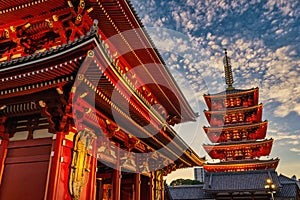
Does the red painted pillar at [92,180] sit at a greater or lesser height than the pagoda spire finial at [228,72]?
lesser

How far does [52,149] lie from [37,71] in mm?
2299

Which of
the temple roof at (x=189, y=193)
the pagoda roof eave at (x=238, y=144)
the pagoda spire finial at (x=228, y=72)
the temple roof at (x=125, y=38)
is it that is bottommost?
the temple roof at (x=189, y=193)

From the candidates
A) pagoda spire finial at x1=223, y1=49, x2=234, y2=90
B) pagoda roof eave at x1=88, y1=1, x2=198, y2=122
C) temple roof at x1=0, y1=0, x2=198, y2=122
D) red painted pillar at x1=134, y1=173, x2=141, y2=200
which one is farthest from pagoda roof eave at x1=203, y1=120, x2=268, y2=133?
red painted pillar at x1=134, y1=173, x2=141, y2=200

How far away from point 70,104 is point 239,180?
25.6m

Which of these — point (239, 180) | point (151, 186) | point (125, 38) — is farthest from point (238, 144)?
point (125, 38)

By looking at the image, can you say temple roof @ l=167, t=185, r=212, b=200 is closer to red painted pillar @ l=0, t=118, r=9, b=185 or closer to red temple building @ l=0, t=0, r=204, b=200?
red temple building @ l=0, t=0, r=204, b=200

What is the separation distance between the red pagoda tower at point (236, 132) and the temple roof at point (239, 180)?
2208mm

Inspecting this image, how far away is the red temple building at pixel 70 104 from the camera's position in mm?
6051

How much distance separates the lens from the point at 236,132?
111 feet

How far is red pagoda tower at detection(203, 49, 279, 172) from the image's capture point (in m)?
31.0

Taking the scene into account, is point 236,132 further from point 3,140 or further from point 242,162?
point 3,140

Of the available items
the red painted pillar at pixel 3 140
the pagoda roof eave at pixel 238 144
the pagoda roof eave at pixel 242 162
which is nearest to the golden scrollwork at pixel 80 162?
the red painted pillar at pixel 3 140

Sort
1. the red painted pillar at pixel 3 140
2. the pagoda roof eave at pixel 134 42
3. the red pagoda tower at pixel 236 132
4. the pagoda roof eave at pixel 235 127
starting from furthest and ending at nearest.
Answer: the pagoda roof eave at pixel 235 127 → the red pagoda tower at pixel 236 132 → the pagoda roof eave at pixel 134 42 → the red painted pillar at pixel 3 140

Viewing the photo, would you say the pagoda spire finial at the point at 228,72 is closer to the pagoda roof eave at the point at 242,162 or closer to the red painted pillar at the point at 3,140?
the pagoda roof eave at the point at 242,162
